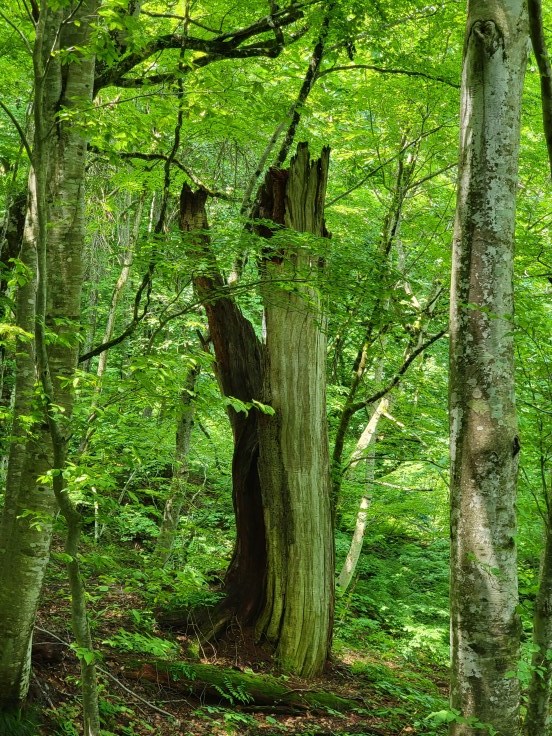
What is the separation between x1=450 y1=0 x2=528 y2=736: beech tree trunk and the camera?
2432 mm

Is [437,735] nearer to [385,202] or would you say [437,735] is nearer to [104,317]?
[385,202]

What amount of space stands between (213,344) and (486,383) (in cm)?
434

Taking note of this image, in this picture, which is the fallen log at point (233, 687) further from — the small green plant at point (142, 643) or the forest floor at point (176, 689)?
the small green plant at point (142, 643)

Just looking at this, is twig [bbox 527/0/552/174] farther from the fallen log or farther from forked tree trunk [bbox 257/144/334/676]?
the fallen log

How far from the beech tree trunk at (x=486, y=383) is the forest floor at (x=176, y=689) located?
818mm

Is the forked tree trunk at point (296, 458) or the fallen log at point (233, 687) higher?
the forked tree trunk at point (296, 458)

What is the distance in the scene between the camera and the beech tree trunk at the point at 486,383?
2432 millimetres

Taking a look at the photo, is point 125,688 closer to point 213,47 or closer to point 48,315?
point 48,315

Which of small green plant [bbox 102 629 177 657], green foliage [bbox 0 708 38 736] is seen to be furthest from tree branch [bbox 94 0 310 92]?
green foliage [bbox 0 708 38 736]

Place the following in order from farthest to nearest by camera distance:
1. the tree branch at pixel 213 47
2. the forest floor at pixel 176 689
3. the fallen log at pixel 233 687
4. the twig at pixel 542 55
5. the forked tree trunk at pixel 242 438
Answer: the forked tree trunk at pixel 242 438, the fallen log at pixel 233 687, the tree branch at pixel 213 47, the forest floor at pixel 176 689, the twig at pixel 542 55

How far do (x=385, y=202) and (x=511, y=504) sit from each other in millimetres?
7441

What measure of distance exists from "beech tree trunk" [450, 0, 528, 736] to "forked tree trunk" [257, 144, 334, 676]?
317cm

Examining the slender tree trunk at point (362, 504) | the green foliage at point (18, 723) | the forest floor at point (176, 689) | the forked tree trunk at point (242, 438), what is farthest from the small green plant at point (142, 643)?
the slender tree trunk at point (362, 504)

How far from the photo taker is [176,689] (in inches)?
187
